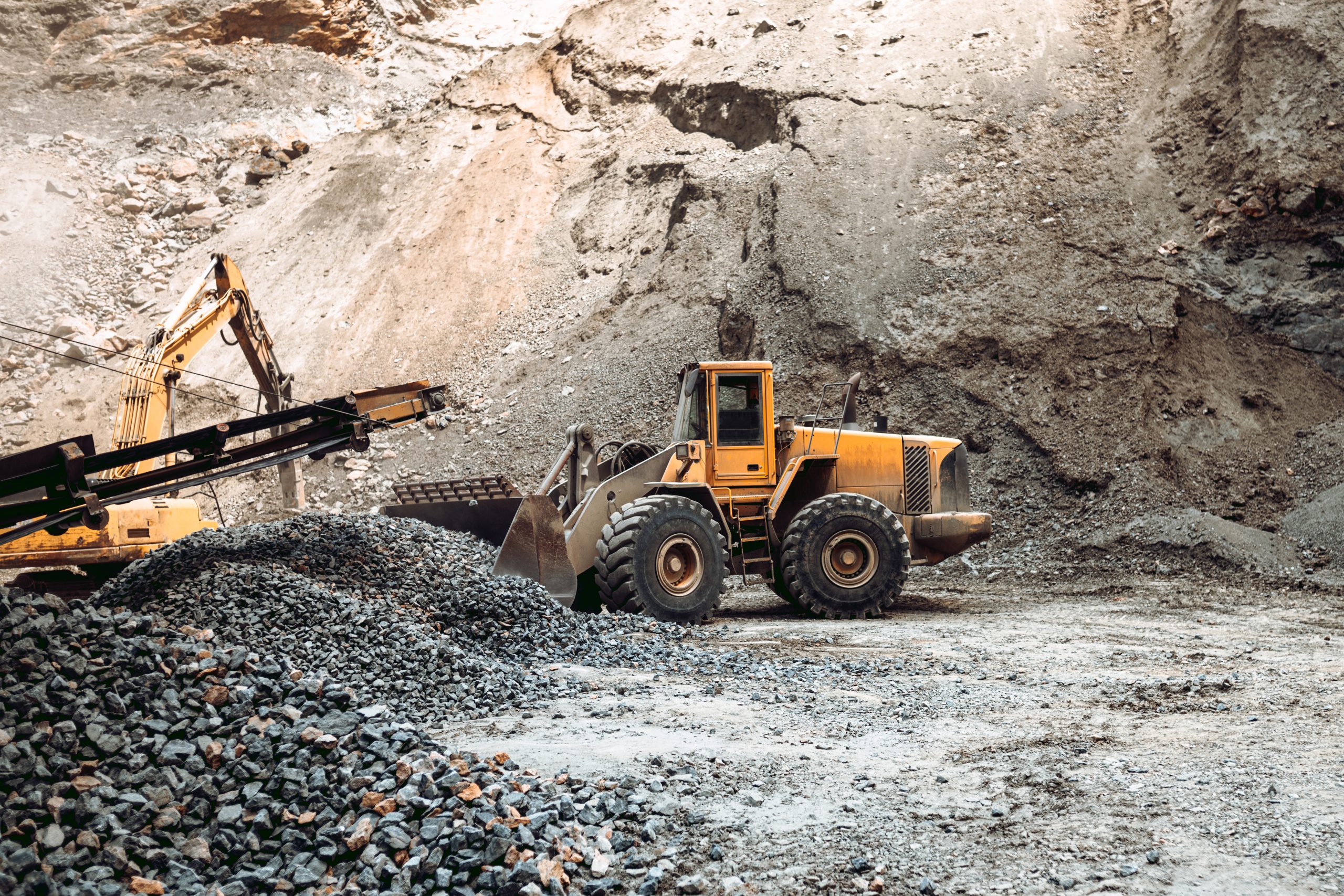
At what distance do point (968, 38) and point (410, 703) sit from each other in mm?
19072

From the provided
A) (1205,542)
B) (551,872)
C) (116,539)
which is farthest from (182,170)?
(551,872)

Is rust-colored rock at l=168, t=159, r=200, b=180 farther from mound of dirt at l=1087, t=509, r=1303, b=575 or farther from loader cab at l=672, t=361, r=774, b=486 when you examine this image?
mound of dirt at l=1087, t=509, r=1303, b=575

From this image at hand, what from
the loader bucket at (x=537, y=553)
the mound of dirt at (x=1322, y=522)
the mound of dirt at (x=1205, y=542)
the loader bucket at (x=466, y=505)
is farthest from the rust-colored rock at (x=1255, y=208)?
the loader bucket at (x=537, y=553)

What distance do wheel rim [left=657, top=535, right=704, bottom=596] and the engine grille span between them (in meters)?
2.57

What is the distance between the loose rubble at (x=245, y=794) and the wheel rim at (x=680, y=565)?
171 inches

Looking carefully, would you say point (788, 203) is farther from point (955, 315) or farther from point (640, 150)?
point (640, 150)

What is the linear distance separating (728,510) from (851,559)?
122cm

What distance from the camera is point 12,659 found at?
416 cm

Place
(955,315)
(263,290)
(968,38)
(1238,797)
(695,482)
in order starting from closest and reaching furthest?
1. (1238,797)
2. (695,482)
3. (955,315)
4. (968,38)
5. (263,290)

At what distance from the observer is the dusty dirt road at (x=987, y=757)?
3537mm

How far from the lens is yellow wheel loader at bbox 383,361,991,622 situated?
862 centimetres

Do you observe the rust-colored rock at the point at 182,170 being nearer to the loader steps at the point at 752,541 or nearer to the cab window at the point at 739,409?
the cab window at the point at 739,409

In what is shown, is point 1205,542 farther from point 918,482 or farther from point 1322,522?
point 918,482

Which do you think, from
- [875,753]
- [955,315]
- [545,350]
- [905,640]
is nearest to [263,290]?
→ [545,350]
